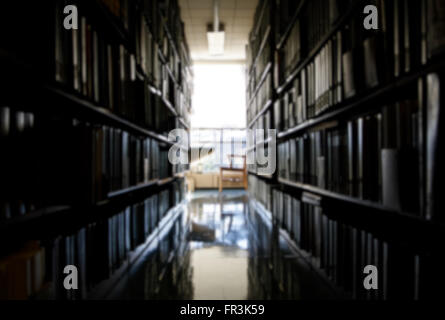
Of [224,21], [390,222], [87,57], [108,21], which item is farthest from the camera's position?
[224,21]

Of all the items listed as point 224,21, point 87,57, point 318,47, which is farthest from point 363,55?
point 224,21

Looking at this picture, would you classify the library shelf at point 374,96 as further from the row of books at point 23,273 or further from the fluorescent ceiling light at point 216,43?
the fluorescent ceiling light at point 216,43

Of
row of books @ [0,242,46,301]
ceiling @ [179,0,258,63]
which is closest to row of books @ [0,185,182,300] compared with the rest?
row of books @ [0,242,46,301]

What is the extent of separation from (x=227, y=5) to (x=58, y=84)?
416 centimetres

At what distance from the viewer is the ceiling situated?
4430mm

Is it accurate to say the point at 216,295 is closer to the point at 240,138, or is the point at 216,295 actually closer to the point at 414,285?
the point at 414,285

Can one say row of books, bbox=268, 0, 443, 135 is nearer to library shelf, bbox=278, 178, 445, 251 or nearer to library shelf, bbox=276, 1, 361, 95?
library shelf, bbox=276, 1, 361, 95

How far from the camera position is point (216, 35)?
203 inches

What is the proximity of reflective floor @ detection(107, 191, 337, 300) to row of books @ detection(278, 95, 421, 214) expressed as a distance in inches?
22.0

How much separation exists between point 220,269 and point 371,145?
45.2 inches

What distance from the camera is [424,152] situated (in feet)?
2.52

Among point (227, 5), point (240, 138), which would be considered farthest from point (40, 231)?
point (240, 138)

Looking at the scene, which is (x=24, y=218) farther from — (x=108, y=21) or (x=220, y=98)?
(x=220, y=98)

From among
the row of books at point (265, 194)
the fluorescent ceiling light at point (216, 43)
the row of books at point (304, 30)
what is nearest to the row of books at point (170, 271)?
the row of books at point (265, 194)
